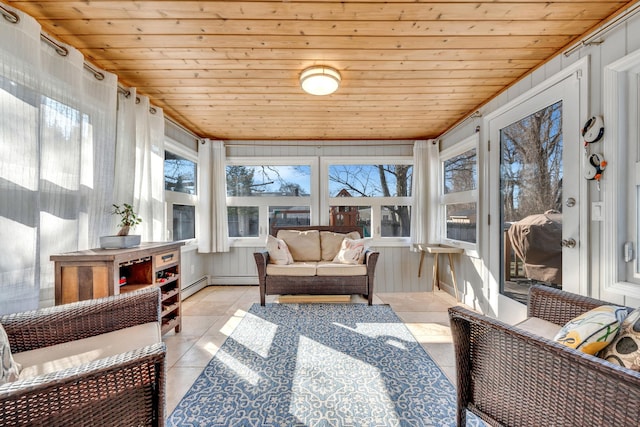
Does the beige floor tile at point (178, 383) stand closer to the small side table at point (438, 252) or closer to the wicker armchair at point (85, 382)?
the wicker armchair at point (85, 382)

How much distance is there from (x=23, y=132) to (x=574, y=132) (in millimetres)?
3439

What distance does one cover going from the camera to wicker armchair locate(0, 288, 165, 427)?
29.1 inches

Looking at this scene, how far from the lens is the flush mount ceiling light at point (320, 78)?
2.18 m

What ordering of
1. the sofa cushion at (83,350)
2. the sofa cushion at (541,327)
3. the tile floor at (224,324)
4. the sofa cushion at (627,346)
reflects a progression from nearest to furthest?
the sofa cushion at (627,346)
the sofa cushion at (83,350)
the sofa cushion at (541,327)
the tile floor at (224,324)

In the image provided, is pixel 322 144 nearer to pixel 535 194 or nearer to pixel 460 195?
pixel 460 195

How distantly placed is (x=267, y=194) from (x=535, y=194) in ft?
10.7

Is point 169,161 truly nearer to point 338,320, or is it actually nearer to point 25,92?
point 25,92

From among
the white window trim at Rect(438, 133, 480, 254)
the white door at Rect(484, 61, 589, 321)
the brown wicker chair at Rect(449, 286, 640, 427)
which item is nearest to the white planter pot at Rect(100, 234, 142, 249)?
the brown wicker chair at Rect(449, 286, 640, 427)

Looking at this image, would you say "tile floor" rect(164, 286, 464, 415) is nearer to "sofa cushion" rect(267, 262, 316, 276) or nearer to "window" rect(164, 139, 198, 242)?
"sofa cushion" rect(267, 262, 316, 276)

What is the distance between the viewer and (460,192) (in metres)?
3.52

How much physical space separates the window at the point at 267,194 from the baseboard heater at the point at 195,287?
74 centimetres

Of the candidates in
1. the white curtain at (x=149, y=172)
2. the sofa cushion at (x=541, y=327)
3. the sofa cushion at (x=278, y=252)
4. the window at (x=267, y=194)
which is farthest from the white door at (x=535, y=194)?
the white curtain at (x=149, y=172)

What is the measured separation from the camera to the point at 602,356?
0.92 metres

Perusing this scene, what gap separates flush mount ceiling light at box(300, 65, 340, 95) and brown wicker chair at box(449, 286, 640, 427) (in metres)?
1.86
